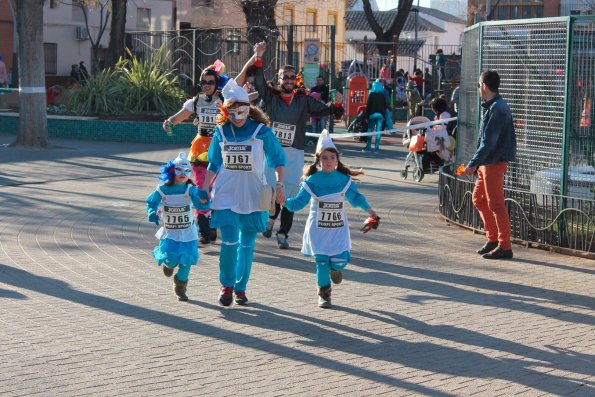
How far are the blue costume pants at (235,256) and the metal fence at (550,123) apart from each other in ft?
13.4

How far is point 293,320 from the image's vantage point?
7.89m

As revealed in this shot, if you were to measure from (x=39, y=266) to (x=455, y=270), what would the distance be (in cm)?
392

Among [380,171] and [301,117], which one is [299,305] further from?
[380,171]

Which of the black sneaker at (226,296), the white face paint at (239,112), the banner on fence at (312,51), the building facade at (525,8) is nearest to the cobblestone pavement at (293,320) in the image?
the black sneaker at (226,296)

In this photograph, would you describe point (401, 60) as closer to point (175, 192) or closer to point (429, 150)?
point (429, 150)

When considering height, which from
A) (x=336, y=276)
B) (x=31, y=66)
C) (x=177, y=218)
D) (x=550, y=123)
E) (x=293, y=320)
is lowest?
(x=293, y=320)

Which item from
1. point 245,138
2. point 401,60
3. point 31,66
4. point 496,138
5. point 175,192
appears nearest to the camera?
point 245,138

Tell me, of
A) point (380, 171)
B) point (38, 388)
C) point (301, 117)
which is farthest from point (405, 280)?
point (380, 171)

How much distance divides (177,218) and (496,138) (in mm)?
3617

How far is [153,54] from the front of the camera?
27.5 m

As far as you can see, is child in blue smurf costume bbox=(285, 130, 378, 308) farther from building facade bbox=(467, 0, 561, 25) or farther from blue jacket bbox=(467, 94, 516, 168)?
building facade bbox=(467, 0, 561, 25)

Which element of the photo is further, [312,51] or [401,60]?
[401,60]

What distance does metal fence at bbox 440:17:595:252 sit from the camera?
10883 mm

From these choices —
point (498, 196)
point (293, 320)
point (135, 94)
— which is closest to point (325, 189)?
point (293, 320)
